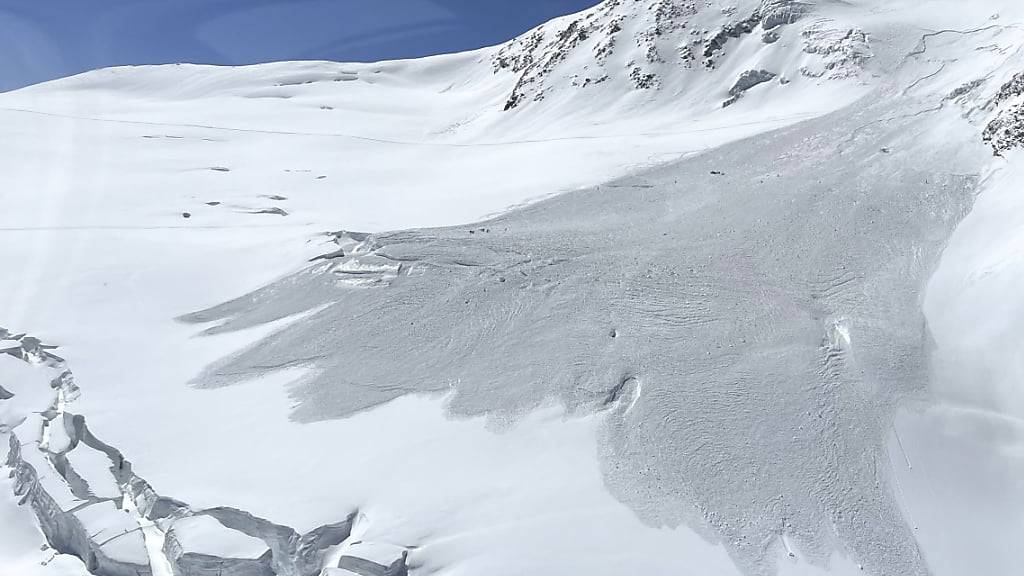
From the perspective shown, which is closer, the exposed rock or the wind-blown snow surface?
the wind-blown snow surface

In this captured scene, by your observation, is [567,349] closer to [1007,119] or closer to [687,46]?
[1007,119]

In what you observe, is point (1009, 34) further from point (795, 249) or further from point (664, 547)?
point (664, 547)

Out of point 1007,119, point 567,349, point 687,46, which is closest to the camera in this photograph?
point 567,349

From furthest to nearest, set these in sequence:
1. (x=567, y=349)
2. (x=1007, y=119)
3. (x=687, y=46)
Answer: (x=687, y=46) < (x=1007, y=119) < (x=567, y=349)

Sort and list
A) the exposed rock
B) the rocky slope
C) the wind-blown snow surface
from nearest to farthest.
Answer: the wind-blown snow surface < the exposed rock < the rocky slope

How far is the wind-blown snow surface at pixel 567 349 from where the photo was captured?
7453mm

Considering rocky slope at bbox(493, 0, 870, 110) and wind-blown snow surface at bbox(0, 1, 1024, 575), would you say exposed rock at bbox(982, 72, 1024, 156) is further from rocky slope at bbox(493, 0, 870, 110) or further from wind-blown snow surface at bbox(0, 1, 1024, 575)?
rocky slope at bbox(493, 0, 870, 110)

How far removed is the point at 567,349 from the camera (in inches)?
395

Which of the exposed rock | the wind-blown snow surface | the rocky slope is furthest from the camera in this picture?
the rocky slope

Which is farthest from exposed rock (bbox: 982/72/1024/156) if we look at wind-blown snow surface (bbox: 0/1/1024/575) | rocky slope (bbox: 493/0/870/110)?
rocky slope (bbox: 493/0/870/110)

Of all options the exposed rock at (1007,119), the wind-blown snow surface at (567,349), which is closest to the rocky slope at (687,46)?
the wind-blown snow surface at (567,349)

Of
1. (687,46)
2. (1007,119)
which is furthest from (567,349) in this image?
(687,46)

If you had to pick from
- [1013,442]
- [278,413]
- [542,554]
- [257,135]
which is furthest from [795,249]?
[257,135]

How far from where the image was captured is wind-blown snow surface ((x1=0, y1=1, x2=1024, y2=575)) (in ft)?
24.5
